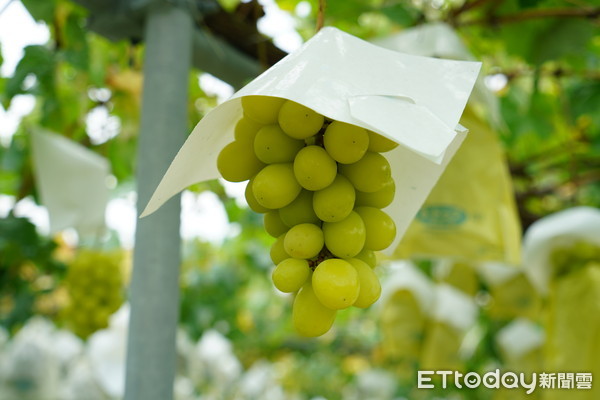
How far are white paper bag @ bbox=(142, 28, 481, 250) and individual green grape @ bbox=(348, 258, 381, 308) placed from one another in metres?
0.10

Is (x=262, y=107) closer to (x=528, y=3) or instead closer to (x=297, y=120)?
(x=297, y=120)

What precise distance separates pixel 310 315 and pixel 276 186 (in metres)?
0.10

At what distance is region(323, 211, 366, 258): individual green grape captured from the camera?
43 cm

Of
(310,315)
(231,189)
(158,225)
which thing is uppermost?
(231,189)

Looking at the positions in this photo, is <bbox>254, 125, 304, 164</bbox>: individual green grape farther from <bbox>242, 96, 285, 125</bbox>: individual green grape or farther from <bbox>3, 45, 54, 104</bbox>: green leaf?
<bbox>3, 45, 54, 104</bbox>: green leaf

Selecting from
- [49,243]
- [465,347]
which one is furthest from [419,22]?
[465,347]

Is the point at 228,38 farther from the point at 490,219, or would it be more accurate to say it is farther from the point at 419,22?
the point at 490,219

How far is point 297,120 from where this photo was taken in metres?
0.43

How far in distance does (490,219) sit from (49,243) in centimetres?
119

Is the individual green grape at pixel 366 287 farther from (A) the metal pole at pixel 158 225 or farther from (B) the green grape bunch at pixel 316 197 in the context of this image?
(A) the metal pole at pixel 158 225

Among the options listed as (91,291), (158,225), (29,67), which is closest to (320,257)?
(158,225)

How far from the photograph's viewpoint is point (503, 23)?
54.3 inches

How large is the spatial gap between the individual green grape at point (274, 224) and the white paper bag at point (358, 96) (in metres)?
0.07

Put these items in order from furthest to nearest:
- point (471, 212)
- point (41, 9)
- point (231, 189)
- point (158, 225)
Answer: point (231, 189) < point (471, 212) < point (41, 9) < point (158, 225)
